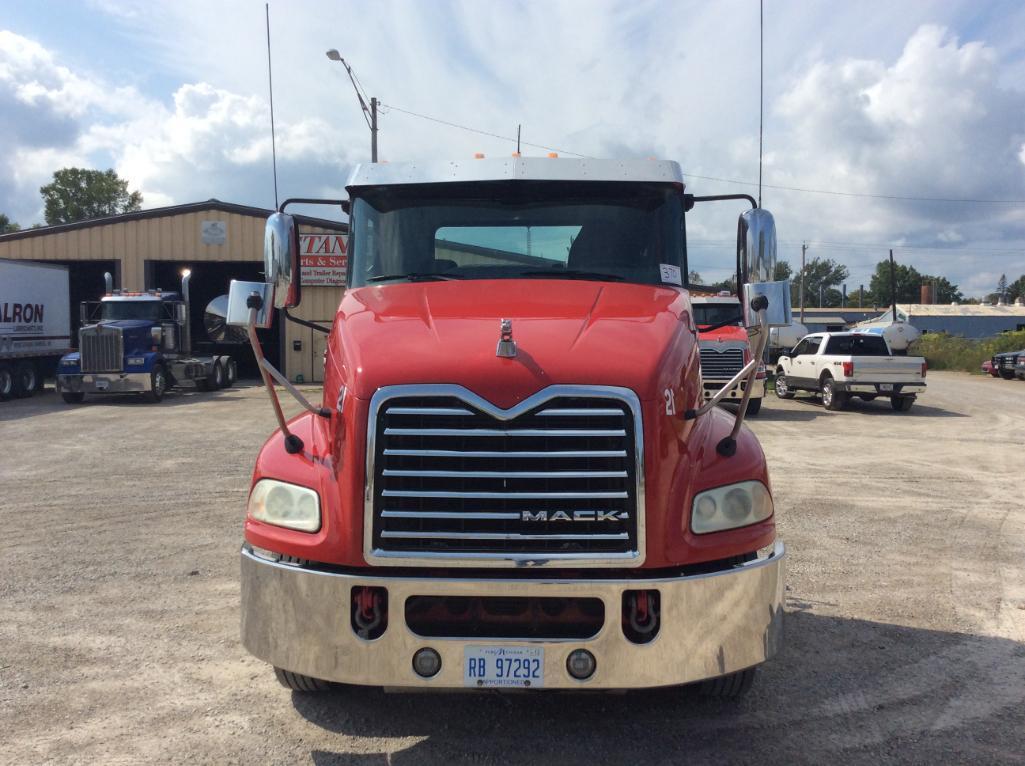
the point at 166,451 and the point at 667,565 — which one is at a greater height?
the point at 667,565

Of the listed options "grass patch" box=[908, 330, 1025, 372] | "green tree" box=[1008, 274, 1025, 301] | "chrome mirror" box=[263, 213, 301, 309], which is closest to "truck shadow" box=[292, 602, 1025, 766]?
"chrome mirror" box=[263, 213, 301, 309]

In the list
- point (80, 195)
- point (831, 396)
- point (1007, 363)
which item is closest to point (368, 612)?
point (831, 396)

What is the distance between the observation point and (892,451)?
12594mm

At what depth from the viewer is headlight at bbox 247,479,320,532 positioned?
3336 millimetres

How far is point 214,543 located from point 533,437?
4.59m

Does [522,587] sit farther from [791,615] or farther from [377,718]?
[791,615]

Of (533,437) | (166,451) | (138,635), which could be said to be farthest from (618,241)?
(166,451)

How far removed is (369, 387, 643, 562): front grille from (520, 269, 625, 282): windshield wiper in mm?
1458

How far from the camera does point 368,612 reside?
321cm

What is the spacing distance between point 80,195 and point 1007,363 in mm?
81842

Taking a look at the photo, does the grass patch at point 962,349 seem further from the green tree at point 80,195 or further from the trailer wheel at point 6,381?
the green tree at point 80,195

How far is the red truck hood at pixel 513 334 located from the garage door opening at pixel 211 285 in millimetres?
25310

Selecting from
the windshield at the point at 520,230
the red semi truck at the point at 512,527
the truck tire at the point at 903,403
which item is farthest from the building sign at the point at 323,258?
the red semi truck at the point at 512,527

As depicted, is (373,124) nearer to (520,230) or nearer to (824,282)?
(520,230)
